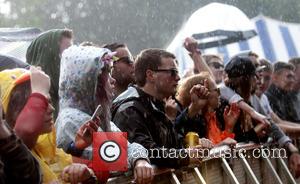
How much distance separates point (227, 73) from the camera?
20.6 ft

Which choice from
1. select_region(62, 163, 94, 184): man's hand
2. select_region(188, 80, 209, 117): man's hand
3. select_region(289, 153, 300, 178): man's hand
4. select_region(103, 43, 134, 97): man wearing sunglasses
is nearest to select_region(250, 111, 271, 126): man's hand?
select_region(289, 153, 300, 178): man's hand

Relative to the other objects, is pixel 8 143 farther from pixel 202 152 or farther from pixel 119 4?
pixel 119 4

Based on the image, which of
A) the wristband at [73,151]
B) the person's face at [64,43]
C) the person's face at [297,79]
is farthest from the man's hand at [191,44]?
the wristband at [73,151]

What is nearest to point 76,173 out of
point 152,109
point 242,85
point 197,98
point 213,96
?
point 152,109

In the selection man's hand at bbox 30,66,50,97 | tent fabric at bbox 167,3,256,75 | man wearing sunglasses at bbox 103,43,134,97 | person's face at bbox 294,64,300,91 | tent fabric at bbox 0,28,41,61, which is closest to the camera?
man's hand at bbox 30,66,50,97

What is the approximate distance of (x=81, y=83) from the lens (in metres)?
3.71

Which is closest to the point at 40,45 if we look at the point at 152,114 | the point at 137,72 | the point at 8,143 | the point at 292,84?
the point at 137,72

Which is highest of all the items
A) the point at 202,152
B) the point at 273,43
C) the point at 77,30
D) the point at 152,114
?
the point at 152,114

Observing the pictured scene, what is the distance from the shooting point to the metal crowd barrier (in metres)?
4.16

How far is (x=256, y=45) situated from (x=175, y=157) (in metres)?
10.9

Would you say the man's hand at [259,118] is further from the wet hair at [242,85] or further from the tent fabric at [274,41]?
the tent fabric at [274,41]

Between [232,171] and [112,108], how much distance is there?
1.46 meters

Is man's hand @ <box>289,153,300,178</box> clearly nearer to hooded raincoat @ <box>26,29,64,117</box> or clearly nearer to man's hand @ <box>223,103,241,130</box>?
man's hand @ <box>223,103,241,130</box>

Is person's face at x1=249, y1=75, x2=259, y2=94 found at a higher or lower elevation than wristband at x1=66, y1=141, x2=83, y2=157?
lower
